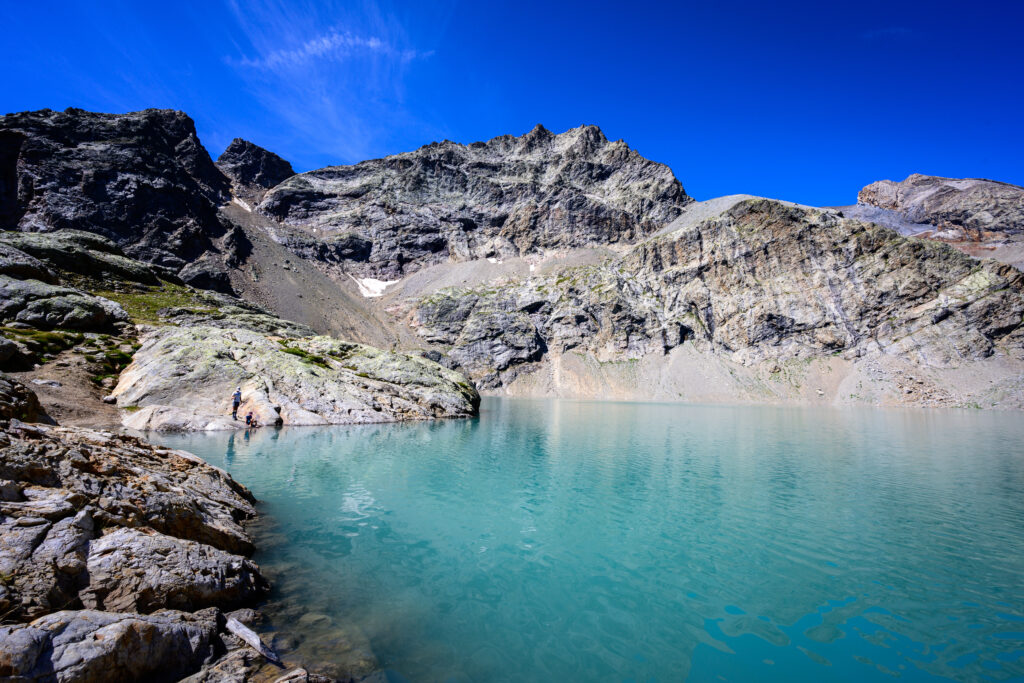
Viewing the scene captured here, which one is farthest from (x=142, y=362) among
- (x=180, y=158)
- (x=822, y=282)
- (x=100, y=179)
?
(x=180, y=158)

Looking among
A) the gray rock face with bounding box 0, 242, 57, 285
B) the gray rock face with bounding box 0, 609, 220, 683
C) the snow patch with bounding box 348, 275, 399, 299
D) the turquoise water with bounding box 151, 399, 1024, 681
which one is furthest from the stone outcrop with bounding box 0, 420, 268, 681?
the snow patch with bounding box 348, 275, 399, 299

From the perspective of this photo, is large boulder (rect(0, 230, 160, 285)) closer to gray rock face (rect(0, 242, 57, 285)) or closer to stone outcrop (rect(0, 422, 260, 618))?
gray rock face (rect(0, 242, 57, 285))

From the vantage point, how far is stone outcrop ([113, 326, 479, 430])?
112ft

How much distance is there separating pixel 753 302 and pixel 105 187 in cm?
18570

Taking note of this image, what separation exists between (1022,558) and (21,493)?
2428 cm

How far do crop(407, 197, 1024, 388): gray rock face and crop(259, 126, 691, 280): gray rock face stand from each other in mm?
24729

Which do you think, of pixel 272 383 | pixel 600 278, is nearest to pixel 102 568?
pixel 272 383

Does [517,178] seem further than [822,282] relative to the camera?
Yes

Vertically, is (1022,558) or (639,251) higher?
(639,251)

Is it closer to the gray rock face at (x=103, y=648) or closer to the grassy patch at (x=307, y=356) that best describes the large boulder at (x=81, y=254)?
the grassy patch at (x=307, y=356)

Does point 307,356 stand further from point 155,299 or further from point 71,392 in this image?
point 155,299

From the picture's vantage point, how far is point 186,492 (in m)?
11.7

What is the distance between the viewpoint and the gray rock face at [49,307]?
40219 mm

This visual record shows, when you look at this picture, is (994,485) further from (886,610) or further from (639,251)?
(639,251)
